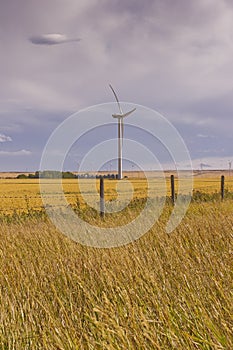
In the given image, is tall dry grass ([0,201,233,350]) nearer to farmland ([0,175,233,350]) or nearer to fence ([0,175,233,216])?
farmland ([0,175,233,350])

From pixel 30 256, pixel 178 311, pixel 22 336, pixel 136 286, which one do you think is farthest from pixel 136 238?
pixel 22 336

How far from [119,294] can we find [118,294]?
0.54 m

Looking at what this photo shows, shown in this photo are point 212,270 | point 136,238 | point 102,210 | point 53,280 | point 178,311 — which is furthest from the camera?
point 102,210

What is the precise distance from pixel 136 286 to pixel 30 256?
254cm

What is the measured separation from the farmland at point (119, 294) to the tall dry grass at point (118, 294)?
10mm

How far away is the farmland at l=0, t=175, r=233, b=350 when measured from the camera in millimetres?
2881

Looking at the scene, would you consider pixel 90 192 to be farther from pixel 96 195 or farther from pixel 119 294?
pixel 119 294

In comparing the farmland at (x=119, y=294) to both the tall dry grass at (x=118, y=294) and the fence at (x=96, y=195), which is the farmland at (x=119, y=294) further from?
the fence at (x=96, y=195)

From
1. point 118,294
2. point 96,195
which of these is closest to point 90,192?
point 96,195

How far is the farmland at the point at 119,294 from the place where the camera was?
2881 millimetres

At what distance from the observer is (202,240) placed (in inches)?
256

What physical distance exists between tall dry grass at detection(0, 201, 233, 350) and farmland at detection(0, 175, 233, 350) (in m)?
0.01

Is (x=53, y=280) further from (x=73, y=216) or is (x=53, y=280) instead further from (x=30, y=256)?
(x=73, y=216)

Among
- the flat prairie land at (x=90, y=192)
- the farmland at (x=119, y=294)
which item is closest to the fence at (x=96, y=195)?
the flat prairie land at (x=90, y=192)
